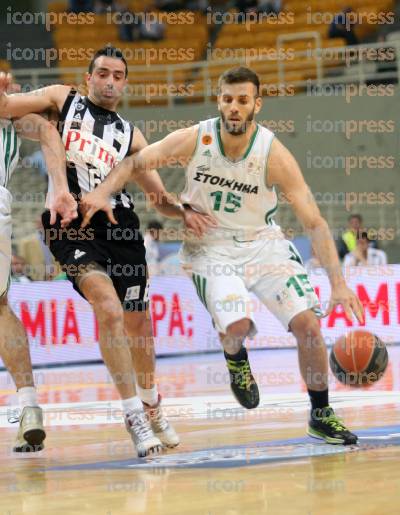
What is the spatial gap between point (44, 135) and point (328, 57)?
1350 cm

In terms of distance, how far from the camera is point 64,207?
6418 millimetres

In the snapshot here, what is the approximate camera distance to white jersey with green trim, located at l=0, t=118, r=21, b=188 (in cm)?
696

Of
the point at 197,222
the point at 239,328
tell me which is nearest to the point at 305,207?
the point at 197,222

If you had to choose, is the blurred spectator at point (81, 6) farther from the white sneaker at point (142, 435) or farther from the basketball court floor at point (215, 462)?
the white sneaker at point (142, 435)

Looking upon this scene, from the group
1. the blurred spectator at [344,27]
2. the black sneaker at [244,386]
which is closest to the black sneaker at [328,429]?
the black sneaker at [244,386]

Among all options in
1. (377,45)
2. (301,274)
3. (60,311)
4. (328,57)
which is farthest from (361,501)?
(328,57)

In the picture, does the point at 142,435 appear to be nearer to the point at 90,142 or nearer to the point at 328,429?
the point at 328,429

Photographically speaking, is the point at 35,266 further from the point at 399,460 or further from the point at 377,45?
the point at 399,460

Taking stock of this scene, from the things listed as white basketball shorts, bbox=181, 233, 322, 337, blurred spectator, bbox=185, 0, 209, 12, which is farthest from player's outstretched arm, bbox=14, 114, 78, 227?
blurred spectator, bbox=185, 0, 209, 12

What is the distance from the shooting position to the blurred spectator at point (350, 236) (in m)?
16.2

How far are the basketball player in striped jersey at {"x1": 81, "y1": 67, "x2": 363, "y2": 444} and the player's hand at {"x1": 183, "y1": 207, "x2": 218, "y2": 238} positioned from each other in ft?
0.13

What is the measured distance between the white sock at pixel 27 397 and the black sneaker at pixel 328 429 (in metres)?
1.69

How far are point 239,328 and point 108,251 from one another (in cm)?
94

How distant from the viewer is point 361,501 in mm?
4508
